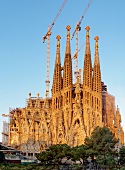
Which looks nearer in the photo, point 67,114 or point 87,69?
point 67,114

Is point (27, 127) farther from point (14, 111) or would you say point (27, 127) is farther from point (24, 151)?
point (14, 111)

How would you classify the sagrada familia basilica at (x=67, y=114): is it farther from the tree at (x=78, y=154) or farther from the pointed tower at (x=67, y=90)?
the tree at (x=78, y=154)

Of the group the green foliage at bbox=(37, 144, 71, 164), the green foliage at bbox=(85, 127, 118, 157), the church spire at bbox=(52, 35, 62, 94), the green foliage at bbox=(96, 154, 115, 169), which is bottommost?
the green foliage at bbox=(96, 154, 115, 169)

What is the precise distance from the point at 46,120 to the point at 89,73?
1124 cm

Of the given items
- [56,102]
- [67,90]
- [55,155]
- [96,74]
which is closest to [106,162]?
[55,155]

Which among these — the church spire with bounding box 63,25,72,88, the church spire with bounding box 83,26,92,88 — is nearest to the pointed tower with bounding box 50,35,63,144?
the church spire with bounding box 63,25,72,88

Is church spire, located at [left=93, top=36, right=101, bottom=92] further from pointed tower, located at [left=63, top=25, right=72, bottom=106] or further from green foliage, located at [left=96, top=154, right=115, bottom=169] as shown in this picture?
green foliage, located at [left=96, top=154, right=115, bottom=169]

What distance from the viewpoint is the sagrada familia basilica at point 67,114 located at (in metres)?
51.8

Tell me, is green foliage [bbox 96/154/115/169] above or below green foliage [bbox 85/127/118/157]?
below

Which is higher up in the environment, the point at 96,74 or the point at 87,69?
the point at 87,69

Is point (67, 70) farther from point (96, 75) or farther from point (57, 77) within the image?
point (96, 75)

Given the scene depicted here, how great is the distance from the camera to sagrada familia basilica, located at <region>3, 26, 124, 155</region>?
5178 cm

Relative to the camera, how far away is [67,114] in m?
52.7

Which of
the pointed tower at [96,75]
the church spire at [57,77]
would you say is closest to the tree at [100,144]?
the pointed tower at [96,75]
